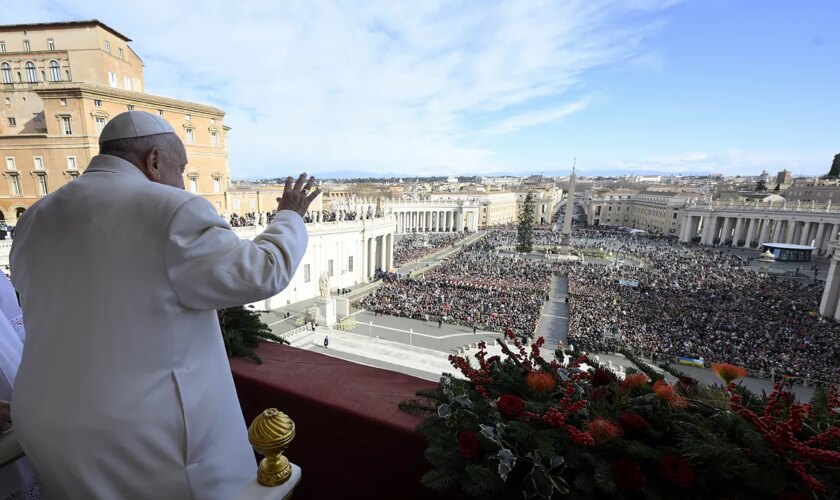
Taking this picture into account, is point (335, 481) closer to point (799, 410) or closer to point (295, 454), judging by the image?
point (295, 454)

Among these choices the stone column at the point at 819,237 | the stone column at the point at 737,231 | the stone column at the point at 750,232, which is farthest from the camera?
the stone column at the point at 737,231

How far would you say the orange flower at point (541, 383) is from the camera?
182 cm

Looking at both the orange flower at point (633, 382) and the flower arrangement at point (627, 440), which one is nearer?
the flower arrangement at point (627, 440)

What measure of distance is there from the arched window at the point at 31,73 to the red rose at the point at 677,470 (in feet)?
91.3

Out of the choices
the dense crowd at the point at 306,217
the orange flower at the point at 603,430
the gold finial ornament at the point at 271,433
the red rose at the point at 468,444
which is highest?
the gold finial ornament at the point at 271,433

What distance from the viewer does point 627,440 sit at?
58.4 inches

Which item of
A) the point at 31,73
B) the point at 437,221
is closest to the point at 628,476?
the point at 31,73

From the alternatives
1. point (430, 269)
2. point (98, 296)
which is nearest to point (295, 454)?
point (98, 296)

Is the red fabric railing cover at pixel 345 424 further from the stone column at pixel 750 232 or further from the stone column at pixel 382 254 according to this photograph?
the stone column at pixel 750 232

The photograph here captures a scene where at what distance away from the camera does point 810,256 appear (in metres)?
44.3

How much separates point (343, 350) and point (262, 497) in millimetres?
13766

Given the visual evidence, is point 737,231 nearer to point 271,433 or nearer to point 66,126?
point 271,433

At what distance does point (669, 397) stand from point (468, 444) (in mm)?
912

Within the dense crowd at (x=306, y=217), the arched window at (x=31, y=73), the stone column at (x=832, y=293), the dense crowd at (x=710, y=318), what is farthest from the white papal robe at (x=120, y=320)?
the stone column at (x=832, y=293)
